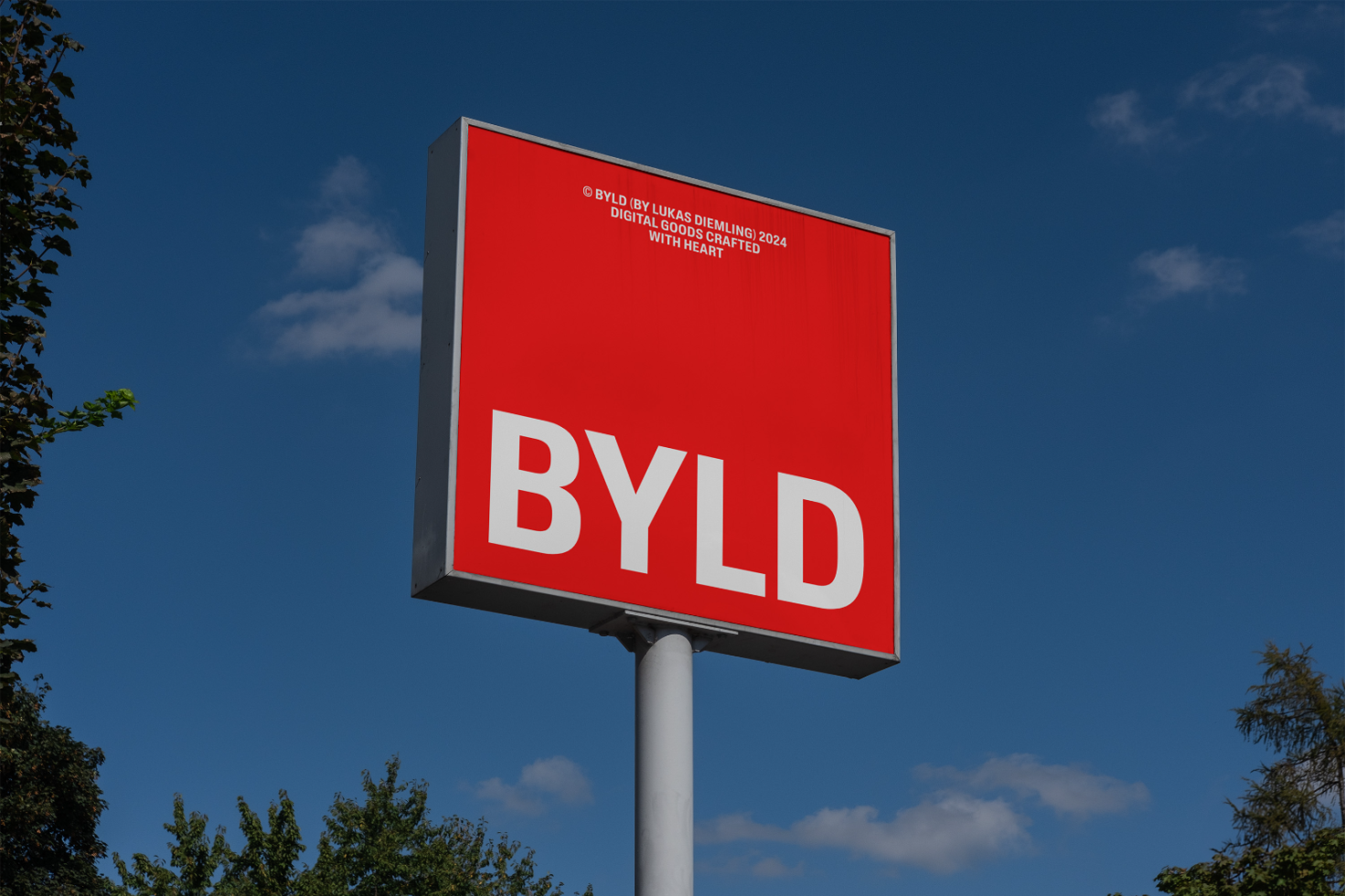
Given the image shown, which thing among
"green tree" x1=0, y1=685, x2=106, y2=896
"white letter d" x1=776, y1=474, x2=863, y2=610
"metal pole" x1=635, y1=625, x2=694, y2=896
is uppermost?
"green tree" x1=0, y1=685, x2=106, y2=896

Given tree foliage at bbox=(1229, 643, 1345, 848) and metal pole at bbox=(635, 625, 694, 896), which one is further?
tree foliage at bbox=(1229, 643, 1345, 848)

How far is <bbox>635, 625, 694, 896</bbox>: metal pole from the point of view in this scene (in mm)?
12016

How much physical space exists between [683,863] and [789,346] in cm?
442

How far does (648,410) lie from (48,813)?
3044 cm

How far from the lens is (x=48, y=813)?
38406 millimetres

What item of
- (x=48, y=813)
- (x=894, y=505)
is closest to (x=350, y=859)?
(x=48, y=813)

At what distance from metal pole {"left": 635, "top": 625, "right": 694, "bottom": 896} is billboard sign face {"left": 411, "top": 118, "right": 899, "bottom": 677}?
0.35 meters

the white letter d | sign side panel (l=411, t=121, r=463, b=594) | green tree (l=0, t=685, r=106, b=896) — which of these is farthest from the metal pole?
green tree (l=0, t=685, r=106, b=896)

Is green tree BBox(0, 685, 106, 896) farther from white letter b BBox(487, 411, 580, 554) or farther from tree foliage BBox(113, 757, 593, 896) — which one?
white letter b BBox(487, 411, 580, 554)

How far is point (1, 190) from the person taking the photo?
1020 cm

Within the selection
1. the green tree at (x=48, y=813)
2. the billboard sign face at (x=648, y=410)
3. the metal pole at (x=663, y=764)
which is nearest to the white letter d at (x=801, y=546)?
the billboard sign face at (x=648, y=410)

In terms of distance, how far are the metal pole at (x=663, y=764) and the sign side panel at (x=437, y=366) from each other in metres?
1.83

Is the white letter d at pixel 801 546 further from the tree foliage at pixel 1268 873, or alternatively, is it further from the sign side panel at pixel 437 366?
the tree foliage at pixel 1268 873

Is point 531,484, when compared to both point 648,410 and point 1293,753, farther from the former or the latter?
point 1293,753
